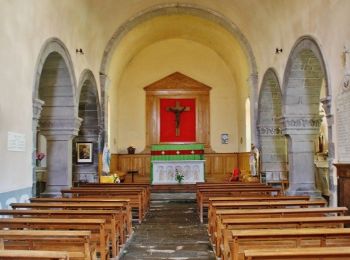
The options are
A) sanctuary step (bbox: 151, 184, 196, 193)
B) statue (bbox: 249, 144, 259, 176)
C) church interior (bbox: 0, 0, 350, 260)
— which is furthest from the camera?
sanctuary step (bbox: 151, 184, 196, 193)

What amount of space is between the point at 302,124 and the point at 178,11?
20.7 feet

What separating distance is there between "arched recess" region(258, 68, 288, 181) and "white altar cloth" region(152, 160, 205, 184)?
2510 mm

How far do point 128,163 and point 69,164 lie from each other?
845cm

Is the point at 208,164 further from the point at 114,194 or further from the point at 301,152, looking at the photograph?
the point at 114,194

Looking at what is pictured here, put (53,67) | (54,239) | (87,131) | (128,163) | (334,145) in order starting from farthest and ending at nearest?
(128,163) < (87,131) < (53,67) < (334,145) < (54,239)

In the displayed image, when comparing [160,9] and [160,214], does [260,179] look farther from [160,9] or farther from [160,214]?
[160,9]

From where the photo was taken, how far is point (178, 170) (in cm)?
1497

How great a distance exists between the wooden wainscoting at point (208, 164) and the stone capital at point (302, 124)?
7.53 metres

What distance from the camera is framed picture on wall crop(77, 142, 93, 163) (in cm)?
1332

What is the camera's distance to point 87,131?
13570mm

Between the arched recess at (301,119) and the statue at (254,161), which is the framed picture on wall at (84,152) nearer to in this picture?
the statue at (254,161)

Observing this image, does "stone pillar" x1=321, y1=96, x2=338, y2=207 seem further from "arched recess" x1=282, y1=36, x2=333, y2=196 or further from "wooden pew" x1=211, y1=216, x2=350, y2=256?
"wooden pew" x1=211, y1=216, x2=350, y2=256

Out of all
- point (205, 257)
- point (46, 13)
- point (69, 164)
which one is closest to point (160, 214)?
point (69, 164)

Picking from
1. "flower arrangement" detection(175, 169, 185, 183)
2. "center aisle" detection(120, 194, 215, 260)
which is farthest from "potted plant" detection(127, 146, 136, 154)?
"center aisle" detection(120, 194, 215, 260)
